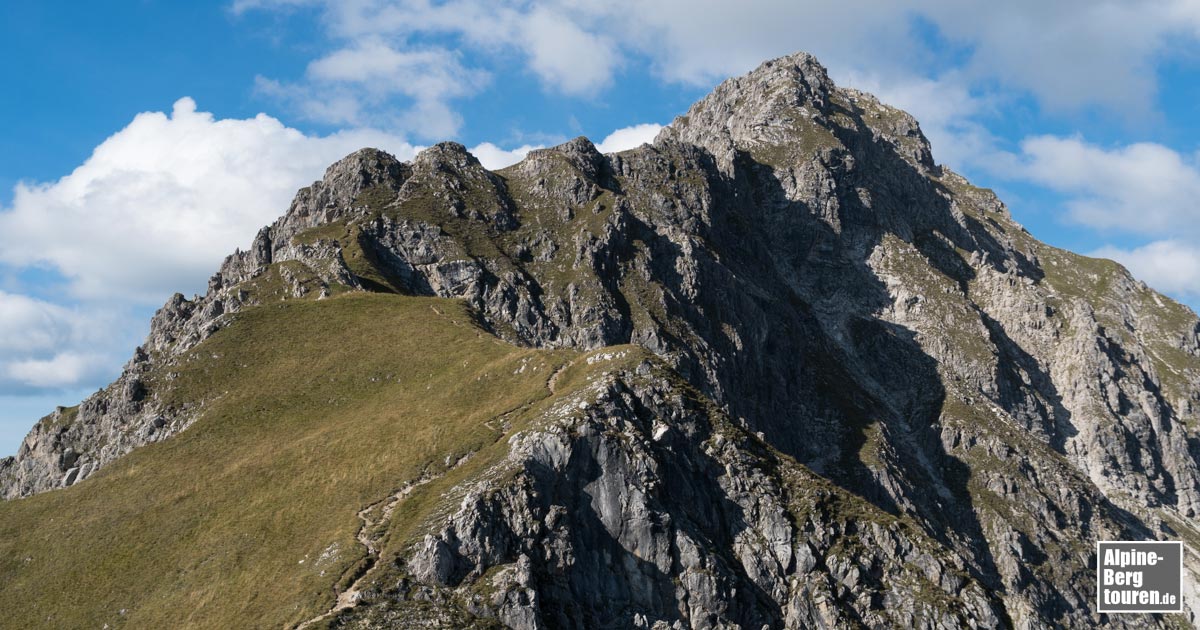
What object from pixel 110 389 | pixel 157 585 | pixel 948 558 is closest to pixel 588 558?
pixel 157 585

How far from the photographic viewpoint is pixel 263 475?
115 m

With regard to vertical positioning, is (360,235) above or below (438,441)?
above

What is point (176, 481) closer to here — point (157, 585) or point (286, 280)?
point (157, 585)

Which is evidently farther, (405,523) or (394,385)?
(394,385)

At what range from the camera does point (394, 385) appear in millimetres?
137000

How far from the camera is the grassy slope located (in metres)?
97.1

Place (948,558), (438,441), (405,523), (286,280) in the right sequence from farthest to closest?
→ (286,280)
(948,558)
(438,441)
(405,523)

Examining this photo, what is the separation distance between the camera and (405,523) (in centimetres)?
9762

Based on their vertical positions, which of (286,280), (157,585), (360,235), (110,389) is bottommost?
(157,585)

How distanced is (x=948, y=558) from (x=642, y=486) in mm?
46564

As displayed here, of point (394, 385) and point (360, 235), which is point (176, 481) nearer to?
point (394, 385)

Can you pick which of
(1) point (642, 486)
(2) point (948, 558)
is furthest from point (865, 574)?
(1) point (642, 486)

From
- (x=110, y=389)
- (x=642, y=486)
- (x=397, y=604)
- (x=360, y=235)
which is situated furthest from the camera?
(x=360, y=235)

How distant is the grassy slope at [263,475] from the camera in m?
97.1
